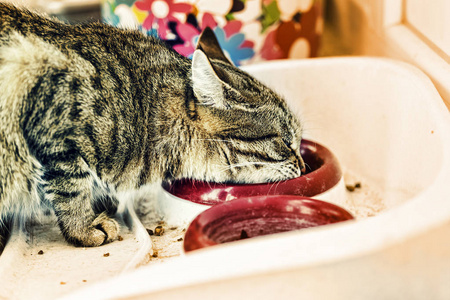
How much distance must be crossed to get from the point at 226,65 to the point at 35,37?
0.52m

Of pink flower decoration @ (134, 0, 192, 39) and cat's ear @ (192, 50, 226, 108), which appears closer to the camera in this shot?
cat's ear @ (192, 50, 226, 108)

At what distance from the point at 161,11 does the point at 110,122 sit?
2.15 feet

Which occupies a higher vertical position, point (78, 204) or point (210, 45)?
point (210, 45)

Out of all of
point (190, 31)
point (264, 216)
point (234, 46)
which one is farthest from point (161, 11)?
point (264, 216)

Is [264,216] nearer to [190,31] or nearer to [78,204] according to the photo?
[78,204]

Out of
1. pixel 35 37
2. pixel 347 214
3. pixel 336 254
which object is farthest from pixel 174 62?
pixel 336 254

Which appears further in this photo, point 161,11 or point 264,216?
point 161,11

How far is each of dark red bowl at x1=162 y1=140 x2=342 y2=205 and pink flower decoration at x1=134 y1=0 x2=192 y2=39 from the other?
620 mm

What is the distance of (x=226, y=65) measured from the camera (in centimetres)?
156

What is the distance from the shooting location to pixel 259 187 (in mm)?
1426

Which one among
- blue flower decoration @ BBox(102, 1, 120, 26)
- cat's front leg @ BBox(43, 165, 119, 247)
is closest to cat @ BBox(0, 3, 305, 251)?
cat's front leg @ BBox(43, 165, 119, 247)

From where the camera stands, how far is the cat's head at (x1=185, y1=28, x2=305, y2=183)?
1.44 meters

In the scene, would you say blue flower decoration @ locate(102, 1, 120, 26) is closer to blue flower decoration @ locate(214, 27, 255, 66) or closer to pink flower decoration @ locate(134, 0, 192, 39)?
pink flower decoration @ locate(134, 0, 192, 39)

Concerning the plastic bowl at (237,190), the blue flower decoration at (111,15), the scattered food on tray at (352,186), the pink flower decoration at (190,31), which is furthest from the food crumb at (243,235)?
the blue flower decoration at (111,15)
